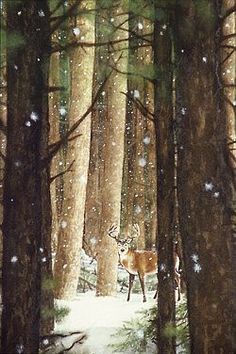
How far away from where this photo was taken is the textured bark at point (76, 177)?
4984mm

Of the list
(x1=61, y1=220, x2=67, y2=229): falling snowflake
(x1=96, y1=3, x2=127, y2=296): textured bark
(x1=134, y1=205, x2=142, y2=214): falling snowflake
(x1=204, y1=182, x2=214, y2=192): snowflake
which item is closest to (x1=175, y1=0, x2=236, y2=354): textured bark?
(x1=204, y1=182, x2=214, y2=192): snowflake

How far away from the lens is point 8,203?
3.87 m

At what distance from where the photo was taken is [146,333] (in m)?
4.62

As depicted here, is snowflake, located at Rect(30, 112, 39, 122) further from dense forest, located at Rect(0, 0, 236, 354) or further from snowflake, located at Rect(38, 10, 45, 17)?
snowflake, located at Rect(38, 10, 45, 17)

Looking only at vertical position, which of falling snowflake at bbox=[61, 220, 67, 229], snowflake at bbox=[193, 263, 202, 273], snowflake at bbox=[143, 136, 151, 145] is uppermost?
snowflake at bbox=[143, 136, 151, 145]

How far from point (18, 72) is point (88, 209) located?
68.7 inches

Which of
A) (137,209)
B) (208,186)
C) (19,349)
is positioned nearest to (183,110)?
(208,186)

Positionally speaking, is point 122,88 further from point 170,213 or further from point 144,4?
point 170,213

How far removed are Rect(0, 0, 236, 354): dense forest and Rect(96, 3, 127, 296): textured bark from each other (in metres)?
0.01

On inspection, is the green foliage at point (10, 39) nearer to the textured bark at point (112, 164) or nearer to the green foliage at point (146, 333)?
the textured bark at point (112, 164)

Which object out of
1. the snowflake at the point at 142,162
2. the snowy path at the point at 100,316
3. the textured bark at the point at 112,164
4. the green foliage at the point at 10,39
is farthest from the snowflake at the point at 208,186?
the green foliage at the point at 10,39

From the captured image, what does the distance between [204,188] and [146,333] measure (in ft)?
4.17

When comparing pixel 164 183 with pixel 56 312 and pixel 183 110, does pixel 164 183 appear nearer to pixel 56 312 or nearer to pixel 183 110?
pixel 183 110

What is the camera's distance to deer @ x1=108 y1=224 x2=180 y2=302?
4.68 metres
